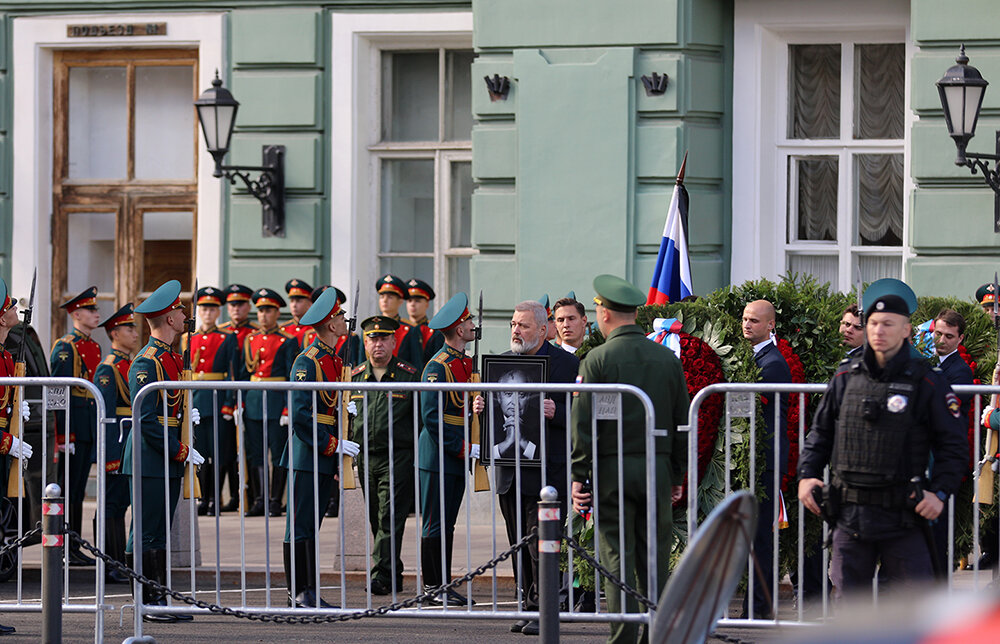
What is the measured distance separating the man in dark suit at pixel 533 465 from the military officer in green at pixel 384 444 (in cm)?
67

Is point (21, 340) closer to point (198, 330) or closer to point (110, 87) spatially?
point (198, 330)

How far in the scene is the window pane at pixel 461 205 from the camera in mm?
13609

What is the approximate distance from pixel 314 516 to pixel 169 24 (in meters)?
6.14

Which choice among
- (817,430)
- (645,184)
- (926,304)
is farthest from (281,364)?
(817,430)

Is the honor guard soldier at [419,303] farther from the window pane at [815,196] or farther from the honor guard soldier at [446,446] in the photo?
the window pane at [815,196]

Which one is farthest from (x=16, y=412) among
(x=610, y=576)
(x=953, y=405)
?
(x=953, y=405)

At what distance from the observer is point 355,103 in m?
13.3

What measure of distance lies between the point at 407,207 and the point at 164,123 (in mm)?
2199

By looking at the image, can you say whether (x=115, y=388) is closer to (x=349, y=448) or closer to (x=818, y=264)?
(x=349, y=448)

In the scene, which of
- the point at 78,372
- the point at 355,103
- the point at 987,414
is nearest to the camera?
the point at 987,414

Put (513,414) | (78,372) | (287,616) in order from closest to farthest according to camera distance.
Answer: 1. (287,616)
2. (513,414)
3. (78,372)

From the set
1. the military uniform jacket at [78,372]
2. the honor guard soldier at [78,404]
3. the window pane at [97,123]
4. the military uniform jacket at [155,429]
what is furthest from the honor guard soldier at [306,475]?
the window pane at [97,123]

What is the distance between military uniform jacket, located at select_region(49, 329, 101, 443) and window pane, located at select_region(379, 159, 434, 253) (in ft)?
9.48

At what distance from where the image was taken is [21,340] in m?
10.3
